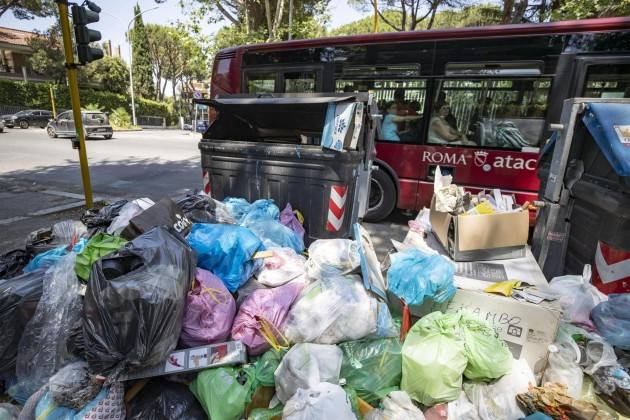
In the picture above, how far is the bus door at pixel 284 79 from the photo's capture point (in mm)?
5650

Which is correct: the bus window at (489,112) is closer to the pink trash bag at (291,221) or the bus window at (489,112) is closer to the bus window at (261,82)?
the pink trash bag at (291,221)

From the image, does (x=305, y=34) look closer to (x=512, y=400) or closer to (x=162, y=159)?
(x=162, y=159)

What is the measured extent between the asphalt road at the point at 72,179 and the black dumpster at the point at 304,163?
4.70 feet

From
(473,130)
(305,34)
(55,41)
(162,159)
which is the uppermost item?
(55,41)

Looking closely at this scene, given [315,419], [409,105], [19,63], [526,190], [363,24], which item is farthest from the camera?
[19,63]

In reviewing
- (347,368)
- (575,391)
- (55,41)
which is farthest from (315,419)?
(55,41)

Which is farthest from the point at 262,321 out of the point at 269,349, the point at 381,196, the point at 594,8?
the point at 594,8

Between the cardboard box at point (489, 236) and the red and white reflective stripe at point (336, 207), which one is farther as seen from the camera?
the red and white reflective stripe at point (336, 207)

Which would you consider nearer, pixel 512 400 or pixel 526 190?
pixel 512 400

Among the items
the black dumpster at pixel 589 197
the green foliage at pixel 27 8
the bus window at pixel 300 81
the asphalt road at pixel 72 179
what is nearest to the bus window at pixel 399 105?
the bus window at pixel 300 81

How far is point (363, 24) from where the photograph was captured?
90.6ft

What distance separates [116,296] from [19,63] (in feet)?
138

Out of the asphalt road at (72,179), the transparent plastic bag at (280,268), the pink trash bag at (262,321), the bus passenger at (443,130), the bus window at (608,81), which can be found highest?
the bus window at (608,81)

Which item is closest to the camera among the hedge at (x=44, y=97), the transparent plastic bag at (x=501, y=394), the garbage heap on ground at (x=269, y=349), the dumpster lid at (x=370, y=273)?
the garbage heap on ground at (x=269, y=349)
